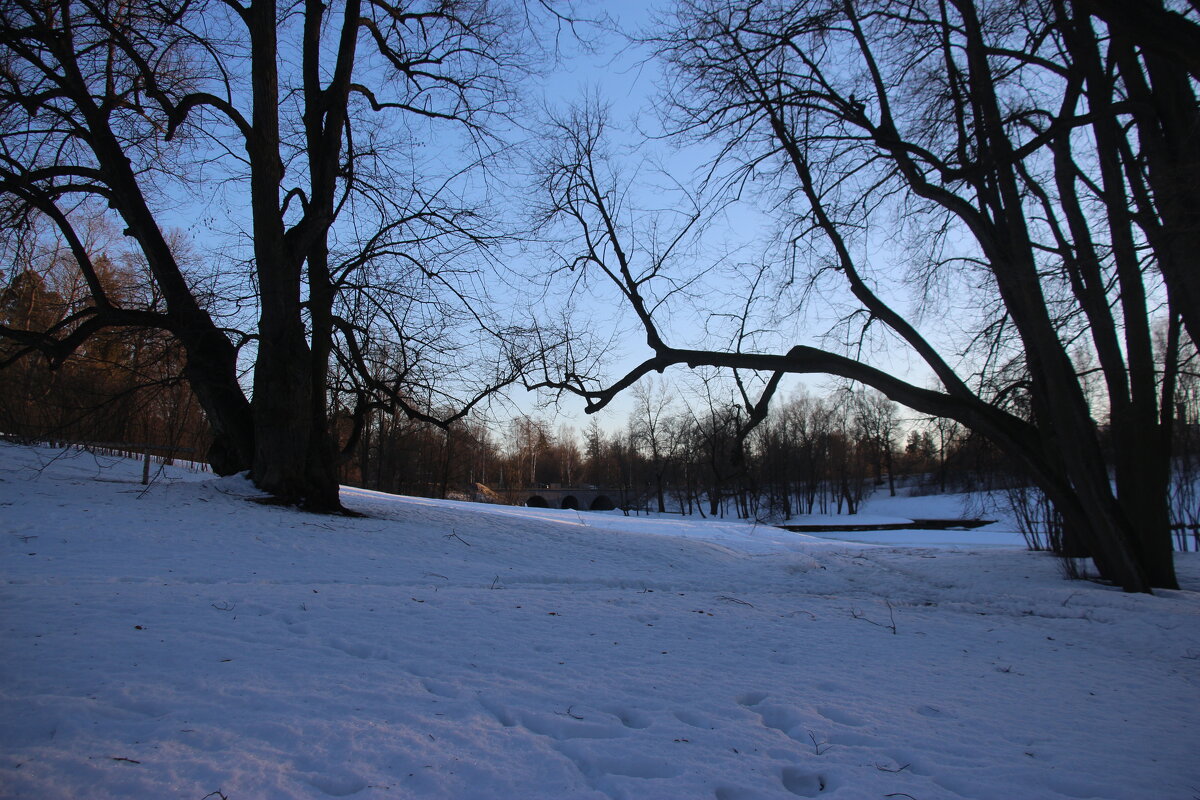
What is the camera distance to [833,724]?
141 inches

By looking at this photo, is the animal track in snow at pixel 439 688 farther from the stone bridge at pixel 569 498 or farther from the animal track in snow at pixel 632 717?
the stone bridge at pixel 569 498

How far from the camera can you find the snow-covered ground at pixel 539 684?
110 inches

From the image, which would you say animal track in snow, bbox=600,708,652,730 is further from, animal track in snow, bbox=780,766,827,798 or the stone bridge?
the stone bridge

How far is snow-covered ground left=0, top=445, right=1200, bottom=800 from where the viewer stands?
110 inches

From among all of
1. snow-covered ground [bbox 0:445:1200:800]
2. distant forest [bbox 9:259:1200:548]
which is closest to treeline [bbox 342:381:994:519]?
distant forest [bbox 9:259:1200:548]

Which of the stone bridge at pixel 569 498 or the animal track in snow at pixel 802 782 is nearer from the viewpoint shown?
the animal track in snow at pixel 802 782

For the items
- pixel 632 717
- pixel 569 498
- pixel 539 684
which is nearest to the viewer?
pixel 632 717

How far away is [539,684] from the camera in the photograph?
400cm

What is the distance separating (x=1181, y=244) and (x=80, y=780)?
28.6 ft

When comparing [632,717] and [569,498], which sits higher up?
[632,717]

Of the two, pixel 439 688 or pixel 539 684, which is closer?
pixel 439 688

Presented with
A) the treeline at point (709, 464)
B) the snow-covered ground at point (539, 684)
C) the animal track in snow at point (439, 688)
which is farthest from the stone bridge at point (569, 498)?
the animal track in snow at point (439, 688)

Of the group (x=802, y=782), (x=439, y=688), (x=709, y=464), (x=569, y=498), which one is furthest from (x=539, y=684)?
(x=569, y=498)

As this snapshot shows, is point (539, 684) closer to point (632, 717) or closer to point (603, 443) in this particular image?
point (632, 717)
